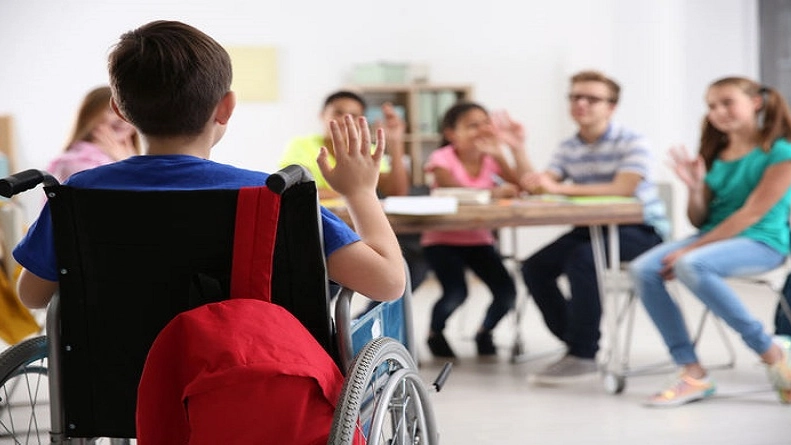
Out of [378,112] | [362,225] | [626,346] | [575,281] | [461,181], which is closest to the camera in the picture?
[362,225]

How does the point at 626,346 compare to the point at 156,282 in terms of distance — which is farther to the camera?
the point at 626,346

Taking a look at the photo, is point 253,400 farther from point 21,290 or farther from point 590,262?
point 590,262

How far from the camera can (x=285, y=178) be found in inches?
55.7

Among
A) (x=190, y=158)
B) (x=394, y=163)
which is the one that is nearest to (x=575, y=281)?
(x=394, y=163)

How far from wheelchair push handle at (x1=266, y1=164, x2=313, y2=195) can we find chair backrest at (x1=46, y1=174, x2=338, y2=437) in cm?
2

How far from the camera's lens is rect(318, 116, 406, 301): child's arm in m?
1.58

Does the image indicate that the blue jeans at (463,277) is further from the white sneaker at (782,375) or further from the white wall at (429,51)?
the white wall at (429,51)

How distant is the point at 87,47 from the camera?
281 inches

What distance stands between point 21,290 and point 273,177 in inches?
19.8

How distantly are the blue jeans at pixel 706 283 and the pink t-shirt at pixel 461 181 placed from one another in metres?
0.83

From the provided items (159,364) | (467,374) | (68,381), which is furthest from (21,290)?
(467,374)

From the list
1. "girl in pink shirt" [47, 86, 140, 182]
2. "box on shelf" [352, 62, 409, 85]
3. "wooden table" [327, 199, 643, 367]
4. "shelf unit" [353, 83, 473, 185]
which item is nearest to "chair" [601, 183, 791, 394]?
"wooden table" [327, 199, 643, 367]

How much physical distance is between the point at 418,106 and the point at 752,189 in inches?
154

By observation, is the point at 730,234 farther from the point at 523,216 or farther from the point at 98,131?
the point at 98,131
